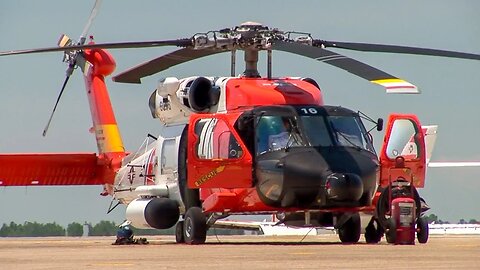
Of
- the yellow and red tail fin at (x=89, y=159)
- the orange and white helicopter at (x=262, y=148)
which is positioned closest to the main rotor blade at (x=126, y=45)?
the orange and white helicopter at (x=262, y=148)

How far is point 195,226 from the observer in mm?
24016

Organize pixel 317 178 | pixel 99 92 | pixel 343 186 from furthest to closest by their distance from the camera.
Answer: pixel 99 92 → pixel 317 178 → pixel 343 186

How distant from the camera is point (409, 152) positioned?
2462 centimetres

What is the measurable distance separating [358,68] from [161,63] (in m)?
5.71

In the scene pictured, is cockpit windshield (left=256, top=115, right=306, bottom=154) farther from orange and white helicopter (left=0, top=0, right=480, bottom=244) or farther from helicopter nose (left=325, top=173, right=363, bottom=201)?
helicopter nose (left=325, top=173, right=363, bottom=201)

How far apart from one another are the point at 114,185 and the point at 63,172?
7.52 ft

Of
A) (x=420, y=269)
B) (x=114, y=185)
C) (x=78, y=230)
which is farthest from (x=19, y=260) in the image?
(x=78, y=230)

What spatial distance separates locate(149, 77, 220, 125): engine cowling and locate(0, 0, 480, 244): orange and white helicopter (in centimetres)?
3

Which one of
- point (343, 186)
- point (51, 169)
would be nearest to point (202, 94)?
point (343, 186)

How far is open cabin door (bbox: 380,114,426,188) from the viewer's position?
24.5 m

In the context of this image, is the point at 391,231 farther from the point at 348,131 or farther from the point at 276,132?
the point at 276,132

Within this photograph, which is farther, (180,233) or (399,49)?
(180,233)

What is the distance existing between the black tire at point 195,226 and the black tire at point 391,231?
3.74 metres

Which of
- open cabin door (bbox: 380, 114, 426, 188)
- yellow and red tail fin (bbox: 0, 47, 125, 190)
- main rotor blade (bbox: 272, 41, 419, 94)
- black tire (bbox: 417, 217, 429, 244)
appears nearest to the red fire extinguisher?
black tire (bbox: 417, 217, 429, 244)
